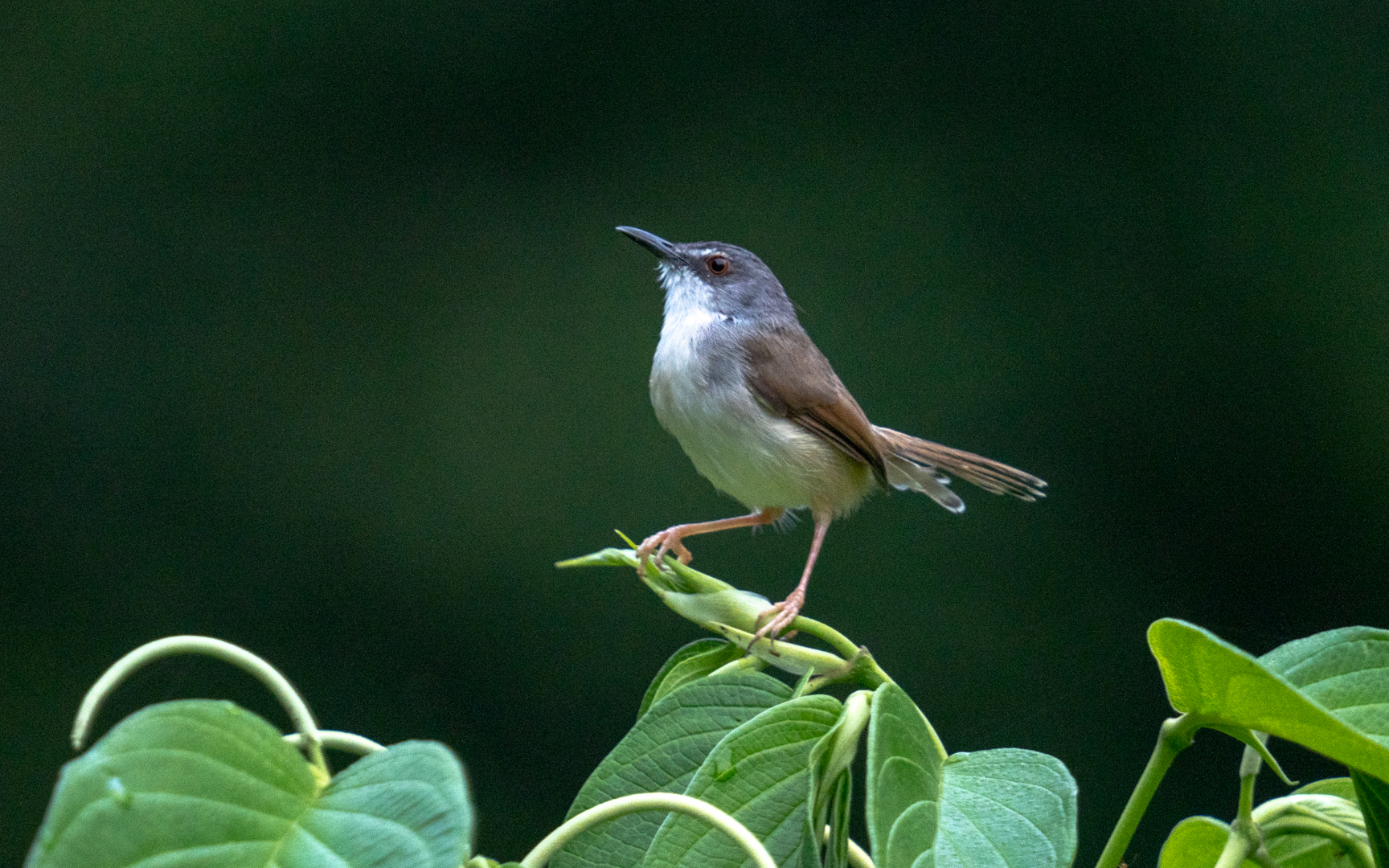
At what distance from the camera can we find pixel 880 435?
2.77 meters

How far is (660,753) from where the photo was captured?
2.51ft

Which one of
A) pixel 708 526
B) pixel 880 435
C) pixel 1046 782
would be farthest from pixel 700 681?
pixel 880 435

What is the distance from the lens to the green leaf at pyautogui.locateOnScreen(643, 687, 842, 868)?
0.71m

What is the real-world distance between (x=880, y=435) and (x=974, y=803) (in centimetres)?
208

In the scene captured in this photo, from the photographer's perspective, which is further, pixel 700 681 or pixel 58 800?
pixel 700 681

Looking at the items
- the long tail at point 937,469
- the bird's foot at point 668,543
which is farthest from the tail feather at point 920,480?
the bird's foot at point 668,543

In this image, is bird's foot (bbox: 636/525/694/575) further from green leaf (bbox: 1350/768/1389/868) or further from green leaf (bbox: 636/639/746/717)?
green leaf (bbox: 1350/768/1389/868)

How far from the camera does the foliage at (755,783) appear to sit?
1.76ft

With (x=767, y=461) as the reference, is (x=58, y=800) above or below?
above

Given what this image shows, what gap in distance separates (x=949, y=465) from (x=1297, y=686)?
2089 millimetres

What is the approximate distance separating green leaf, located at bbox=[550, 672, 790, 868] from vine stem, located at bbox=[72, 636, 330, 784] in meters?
0.18

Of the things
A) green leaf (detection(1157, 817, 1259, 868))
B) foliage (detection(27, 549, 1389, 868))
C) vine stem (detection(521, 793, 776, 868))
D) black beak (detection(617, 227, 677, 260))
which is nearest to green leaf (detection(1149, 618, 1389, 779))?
foliage (detection(27, 549, 1389, 868))

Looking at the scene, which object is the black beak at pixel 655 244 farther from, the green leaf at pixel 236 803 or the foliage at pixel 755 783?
the green leaf at pixel 236 803

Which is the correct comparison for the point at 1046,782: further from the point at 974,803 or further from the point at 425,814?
the point at 425,814
